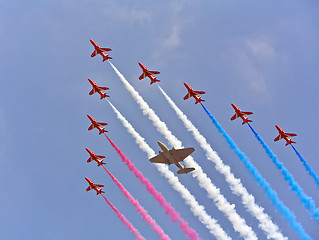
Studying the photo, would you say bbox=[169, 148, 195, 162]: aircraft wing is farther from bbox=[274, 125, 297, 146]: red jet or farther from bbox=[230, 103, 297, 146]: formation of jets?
bbox=[274, 125, 297, 146]: red jet

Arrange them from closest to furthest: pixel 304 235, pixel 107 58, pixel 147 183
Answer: pixel 304 235
pixel 147 183
pixel 107 58

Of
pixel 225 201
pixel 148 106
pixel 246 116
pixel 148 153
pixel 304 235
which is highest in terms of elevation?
pixel 148 106

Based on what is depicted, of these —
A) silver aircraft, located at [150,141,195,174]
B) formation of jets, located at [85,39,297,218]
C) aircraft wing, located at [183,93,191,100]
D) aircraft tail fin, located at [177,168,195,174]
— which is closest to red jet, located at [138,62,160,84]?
formation of jets, located at [85,39,297,218]

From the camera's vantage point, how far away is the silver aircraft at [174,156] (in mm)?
86188

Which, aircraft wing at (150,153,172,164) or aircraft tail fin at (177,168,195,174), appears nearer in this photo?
aircraft tail fin at (177,168,195,174)

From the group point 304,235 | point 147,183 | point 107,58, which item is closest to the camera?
point 304,235

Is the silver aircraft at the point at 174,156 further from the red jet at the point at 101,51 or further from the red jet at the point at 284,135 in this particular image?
the red jet at the point at 101,51

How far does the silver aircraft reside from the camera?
86.2 meters

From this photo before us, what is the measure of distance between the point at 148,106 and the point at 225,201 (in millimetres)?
24136

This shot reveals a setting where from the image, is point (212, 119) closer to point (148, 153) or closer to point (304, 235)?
point (148, 153)

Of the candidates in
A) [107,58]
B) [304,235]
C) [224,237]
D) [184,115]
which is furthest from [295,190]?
[107,58]

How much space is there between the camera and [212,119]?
9319 cm

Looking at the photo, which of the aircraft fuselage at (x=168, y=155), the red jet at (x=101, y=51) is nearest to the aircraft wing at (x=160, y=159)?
the aircraft fuselage at (x=168, y=155)

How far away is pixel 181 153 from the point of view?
284 ft
